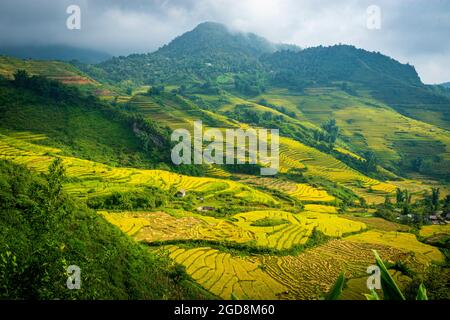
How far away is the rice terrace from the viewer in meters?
18.2

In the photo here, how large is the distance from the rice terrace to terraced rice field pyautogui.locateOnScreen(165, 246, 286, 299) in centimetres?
13

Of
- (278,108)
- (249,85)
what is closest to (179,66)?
(249,85)

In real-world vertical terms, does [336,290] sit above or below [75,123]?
below

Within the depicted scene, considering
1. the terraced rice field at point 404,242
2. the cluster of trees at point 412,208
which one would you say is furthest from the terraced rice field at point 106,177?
the cluster of trees at point 412,208

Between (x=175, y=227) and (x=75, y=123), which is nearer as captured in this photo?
(x=175, y=227)

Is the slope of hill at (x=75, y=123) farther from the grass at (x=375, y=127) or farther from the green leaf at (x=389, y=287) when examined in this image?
the green leaf at (x=389, y=287)

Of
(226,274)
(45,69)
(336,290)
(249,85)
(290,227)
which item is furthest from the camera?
(249,85)

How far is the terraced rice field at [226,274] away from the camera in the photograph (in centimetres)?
2320

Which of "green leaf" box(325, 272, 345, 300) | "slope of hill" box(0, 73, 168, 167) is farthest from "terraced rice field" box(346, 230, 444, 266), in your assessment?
"slope of hill" box(0, 73, 168, 167)

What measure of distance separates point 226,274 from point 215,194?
69.4 feet

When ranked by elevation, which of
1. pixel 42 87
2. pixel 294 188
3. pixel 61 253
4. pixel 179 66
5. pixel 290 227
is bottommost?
pixel 290 227

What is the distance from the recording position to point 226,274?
25406mm

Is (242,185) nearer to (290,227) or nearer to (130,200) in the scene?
(290,227)

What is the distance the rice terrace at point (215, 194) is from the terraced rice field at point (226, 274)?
13cm
